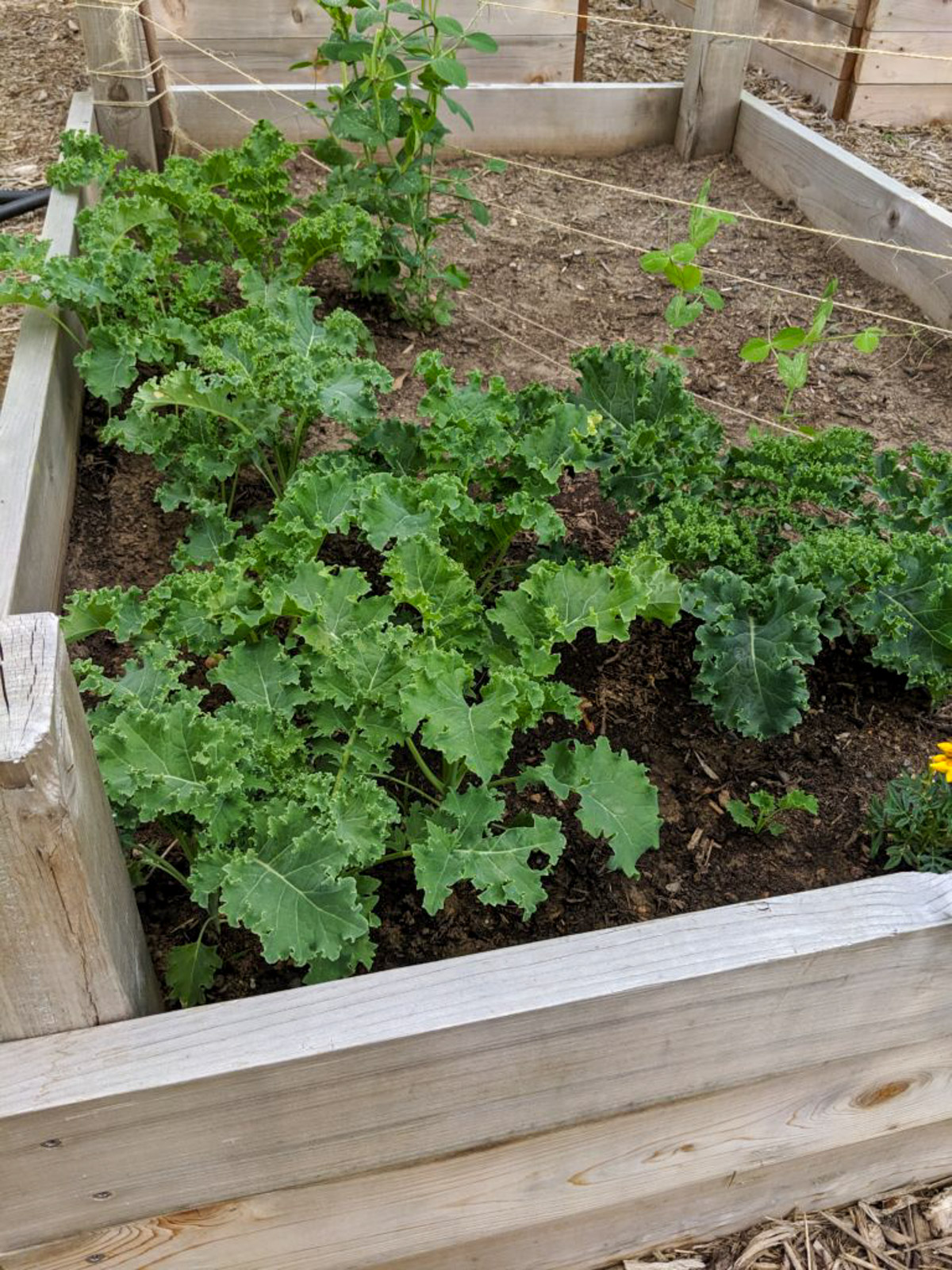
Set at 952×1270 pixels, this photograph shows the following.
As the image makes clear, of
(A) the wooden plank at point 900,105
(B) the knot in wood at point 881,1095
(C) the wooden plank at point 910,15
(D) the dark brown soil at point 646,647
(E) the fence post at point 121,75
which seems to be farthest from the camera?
(A) the wooden plank at point 900,105

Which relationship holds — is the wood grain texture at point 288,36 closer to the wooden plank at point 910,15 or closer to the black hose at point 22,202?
the black hose at point 22,202

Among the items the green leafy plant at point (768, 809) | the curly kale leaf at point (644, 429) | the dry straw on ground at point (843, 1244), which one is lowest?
the dry straw on ground at point (843, 1244)

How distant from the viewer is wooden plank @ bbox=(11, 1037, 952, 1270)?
4.97 feet

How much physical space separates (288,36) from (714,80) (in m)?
1.89

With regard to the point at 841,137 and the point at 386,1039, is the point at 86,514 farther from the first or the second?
the point at 841,137

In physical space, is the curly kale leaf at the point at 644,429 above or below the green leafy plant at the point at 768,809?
above

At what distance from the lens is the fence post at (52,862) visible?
3.65 ft

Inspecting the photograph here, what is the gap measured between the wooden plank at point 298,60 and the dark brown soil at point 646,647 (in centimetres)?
74

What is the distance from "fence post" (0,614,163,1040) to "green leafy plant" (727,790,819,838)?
1199 millimetres

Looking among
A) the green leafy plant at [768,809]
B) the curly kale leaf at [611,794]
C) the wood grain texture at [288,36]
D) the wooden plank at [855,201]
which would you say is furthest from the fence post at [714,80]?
the curly kale leaf at [611,794]

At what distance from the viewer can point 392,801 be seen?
1.74m

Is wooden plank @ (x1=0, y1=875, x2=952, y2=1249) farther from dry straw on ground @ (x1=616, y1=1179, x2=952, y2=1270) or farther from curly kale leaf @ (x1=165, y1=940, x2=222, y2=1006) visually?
dry straw on ground @ (x1=616, y1=1179, x2=952, y2=1270)

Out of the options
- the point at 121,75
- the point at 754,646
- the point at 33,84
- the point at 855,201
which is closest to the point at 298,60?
the point at 121,75

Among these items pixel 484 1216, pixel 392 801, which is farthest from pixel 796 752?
pixel 484 1216
